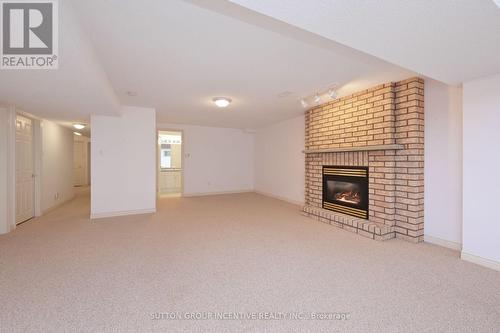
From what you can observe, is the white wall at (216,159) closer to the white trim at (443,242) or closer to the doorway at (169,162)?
the doorway at (169,162)

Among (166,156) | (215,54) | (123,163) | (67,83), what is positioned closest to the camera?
(215,54)

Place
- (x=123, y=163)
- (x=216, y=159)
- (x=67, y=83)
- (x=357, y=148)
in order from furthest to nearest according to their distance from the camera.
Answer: (x=216, y=159)
(x=123, y=163)
(x=357, y=148)
(x=67, y=83)

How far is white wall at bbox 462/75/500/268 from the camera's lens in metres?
2.37

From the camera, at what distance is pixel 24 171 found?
432 cm

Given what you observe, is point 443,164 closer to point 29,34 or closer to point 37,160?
point 29,34

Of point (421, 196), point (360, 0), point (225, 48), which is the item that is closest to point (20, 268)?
point (225, 48)

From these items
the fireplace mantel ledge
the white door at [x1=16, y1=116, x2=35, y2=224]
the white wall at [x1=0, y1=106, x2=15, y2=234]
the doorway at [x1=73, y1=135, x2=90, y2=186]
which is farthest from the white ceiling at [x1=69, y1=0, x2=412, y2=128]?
the doorway at [x1=73, y1=135, x2=90, y2=186]

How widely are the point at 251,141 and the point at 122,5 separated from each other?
22.1 feet

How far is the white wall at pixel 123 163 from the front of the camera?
4492mm

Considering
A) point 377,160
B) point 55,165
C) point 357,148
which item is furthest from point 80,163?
point 377,160

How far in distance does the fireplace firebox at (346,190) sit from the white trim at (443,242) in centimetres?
84

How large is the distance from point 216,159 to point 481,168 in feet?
21.3

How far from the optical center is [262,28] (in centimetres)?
194

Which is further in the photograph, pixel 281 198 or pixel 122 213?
pixel 281 198
